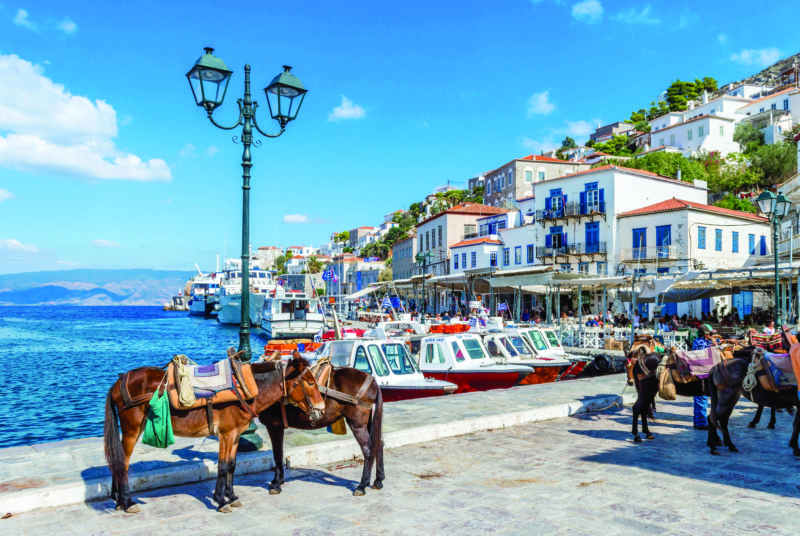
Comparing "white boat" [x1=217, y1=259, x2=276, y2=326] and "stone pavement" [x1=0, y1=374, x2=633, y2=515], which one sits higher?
"white boat" [x1=217, y1=259, x2=276, y2=326]

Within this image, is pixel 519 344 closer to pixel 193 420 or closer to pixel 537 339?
pixel 537 339

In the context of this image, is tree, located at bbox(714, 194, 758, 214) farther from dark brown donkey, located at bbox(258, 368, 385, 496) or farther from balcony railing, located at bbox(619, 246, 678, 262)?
dark brown donkey, located at bbox(258, 368, 385, 496)

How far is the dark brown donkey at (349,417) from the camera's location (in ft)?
22.7

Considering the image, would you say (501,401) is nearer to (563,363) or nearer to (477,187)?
(563,363)

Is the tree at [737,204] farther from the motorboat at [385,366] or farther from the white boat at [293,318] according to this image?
the motorboat at [385,366]

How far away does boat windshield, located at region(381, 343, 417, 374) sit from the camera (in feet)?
49.5

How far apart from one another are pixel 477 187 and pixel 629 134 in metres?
26.4

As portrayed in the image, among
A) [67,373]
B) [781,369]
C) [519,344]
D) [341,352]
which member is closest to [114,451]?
[781,369]

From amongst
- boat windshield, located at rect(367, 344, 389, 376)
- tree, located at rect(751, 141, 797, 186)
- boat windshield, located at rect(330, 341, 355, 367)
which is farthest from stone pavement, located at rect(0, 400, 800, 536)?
tree, located at rect(751, 141, 797, 186)

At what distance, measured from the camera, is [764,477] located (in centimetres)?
734

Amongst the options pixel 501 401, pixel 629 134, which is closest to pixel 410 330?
pixel 501 401

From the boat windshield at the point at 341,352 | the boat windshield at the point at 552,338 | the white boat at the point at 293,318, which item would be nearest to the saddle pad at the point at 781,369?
the boat windshield at the point at 341,352

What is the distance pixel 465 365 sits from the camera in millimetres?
17516

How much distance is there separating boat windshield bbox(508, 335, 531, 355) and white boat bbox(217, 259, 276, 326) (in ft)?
135
